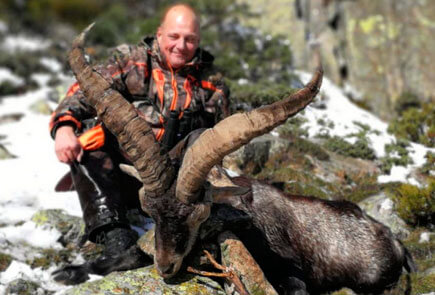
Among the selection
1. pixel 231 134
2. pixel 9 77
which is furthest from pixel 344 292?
pixel 9 77

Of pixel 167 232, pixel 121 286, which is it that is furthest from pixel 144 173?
pixel 121 286

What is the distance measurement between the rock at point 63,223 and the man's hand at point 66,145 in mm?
1159

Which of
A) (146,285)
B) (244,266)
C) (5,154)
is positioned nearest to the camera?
(146,285)

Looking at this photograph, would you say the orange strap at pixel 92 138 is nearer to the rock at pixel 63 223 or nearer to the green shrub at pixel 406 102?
the rock at pixel 63 223

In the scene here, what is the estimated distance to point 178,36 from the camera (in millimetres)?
5676

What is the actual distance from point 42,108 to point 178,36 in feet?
24.3

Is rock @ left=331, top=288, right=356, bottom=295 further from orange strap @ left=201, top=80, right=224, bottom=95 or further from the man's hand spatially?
the man's hand

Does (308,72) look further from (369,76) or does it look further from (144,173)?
(144,173)

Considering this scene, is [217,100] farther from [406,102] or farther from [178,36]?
[406,102]

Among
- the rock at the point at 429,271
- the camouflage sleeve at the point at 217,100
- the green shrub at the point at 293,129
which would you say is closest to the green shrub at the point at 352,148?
the green shrub at the point at 293,129

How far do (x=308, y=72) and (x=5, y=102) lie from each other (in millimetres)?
9610

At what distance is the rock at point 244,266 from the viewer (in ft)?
13.6

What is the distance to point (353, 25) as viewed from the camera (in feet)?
48.6

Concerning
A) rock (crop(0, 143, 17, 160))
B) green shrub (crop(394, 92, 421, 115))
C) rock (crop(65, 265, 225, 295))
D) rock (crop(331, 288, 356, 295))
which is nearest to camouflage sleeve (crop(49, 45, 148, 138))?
rock (crop(65, 265, 225, 295))
